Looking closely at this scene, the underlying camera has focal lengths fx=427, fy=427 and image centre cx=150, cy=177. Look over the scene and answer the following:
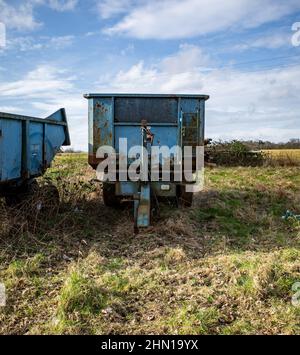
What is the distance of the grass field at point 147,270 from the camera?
13.0 feet

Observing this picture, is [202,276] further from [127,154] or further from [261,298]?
[127,154]

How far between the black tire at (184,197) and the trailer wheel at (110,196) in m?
1.23

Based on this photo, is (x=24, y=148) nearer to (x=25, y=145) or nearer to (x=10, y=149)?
(x=25, y=145)

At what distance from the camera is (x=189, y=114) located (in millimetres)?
7797

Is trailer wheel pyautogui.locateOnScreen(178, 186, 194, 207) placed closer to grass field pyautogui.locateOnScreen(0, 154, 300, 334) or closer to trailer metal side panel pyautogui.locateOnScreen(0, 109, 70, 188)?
grass field pyautogui.locateOnScreen(0, 154, 300, 334)

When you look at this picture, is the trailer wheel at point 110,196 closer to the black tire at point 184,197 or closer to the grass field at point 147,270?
the grass field at point 147,270

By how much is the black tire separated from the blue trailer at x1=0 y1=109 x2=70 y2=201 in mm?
2713

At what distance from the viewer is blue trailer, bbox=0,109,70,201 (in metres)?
6.57

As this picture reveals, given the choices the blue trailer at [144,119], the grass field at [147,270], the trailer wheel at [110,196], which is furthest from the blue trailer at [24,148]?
the trailer wheel at [110,196]

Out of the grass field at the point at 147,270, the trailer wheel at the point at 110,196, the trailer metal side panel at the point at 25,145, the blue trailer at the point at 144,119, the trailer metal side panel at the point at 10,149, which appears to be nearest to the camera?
the grass field at the point at 147,270

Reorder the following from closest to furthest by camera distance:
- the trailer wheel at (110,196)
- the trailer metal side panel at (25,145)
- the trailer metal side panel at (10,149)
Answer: the trailer metal side panel at (10,149)
the trailer metal side panel at (25,145)
the trailer wheel at (110,196)

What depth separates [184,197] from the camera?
27.8 ft

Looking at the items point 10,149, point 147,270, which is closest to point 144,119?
point 10,149
